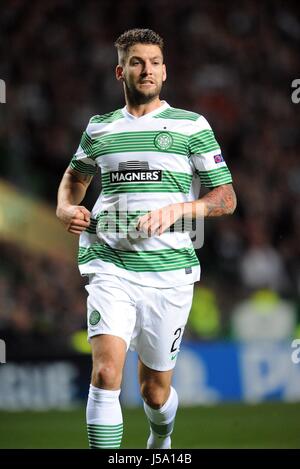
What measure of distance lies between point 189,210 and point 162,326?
72 centimetres

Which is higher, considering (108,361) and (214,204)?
(214,204)

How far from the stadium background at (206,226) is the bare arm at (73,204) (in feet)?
7.05

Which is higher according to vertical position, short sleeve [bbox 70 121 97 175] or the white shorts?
short sleeve [bbox 70 121 97 175]

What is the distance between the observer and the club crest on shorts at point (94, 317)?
5570mm

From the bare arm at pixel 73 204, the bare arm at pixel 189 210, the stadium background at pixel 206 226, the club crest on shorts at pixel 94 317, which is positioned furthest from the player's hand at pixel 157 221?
the stadium background at pixel 206 226

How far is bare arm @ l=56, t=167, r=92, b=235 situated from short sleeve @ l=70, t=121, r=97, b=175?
0.05 meters

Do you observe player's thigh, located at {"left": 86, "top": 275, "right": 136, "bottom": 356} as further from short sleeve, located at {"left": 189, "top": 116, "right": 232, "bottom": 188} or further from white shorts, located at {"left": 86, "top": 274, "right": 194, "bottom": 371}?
short sleeve, located at {"left": 189, "top": 116, "right": 232, "bottom": 188}

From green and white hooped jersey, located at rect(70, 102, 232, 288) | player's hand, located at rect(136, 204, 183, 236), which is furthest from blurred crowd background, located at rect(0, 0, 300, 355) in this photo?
player's hand, located at rect(136, 204, 183, 236)

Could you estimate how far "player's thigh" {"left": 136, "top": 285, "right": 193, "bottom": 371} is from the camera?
5.82 m

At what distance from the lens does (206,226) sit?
14.3m

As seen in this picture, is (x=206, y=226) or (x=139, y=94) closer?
(x=139, y=94)

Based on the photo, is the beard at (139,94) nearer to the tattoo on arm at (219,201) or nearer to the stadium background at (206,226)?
the tattoo on arm at (219,201)

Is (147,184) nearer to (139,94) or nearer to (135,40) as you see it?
(139,94)

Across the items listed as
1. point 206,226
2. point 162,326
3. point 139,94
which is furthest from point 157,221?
point 206,226
